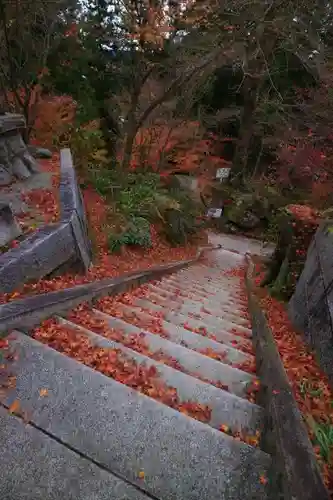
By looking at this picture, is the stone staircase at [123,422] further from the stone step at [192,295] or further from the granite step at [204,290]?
the granite step at [204,290]

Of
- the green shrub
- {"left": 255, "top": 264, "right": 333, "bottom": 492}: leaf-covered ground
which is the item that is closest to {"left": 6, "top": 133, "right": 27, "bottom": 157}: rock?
the green shrub

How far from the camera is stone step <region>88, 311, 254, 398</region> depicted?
2.62m

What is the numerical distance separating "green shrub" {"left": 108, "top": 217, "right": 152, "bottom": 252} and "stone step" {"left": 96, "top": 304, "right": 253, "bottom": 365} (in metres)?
3.87

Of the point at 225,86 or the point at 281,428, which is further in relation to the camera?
the point at 225,86

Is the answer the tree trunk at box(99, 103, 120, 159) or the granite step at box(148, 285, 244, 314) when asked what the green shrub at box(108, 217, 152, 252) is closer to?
the granite step at box(148, 285, 244, 314)

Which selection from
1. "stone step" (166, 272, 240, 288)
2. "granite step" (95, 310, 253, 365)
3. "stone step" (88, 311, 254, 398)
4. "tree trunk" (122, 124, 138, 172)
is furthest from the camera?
"tree trunk" (122, 124, 138, 172)

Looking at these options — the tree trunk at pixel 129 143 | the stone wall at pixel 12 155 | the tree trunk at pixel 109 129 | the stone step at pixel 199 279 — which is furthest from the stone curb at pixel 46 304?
the tree trunk at pixel 109 129

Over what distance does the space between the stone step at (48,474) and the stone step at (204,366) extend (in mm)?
1253

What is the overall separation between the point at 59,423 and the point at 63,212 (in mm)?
3666

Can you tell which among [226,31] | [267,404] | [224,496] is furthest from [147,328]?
[226,31]

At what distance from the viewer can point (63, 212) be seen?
4.98m

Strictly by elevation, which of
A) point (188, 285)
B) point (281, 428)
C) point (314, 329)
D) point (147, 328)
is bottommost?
point (188, 285)

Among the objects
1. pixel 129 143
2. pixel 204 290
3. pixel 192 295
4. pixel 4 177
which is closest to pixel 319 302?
pixel 192 295

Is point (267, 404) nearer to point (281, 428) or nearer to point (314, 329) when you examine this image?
point (281, 428)
